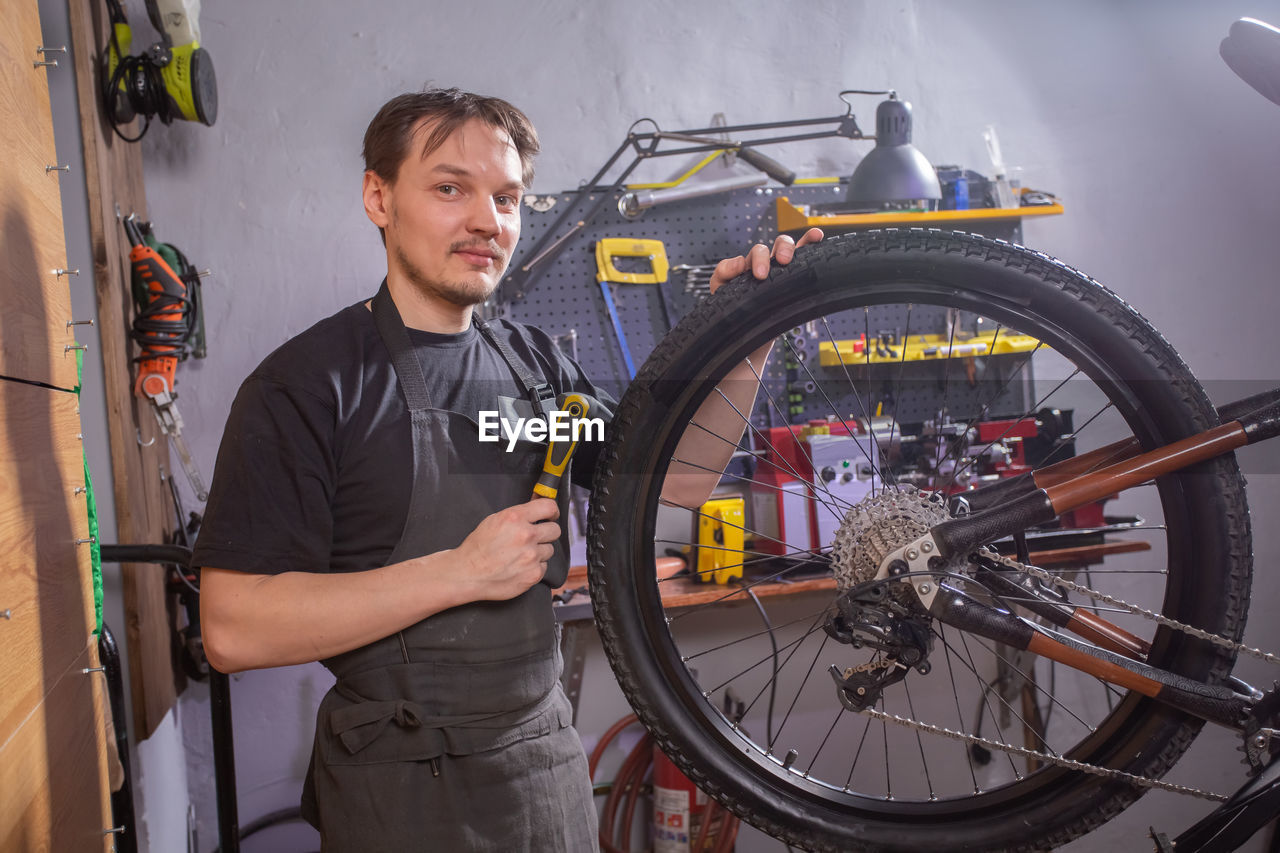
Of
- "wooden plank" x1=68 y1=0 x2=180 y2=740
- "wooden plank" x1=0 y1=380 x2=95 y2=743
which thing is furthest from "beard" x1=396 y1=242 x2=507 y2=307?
"wooden plank" x1=68 y1=0 x2=180 y2=740

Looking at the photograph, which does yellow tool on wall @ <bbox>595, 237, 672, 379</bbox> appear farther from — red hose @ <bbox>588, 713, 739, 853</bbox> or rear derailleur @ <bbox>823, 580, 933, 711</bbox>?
rear derailleur @ <bbox>823, 580, 933, 711</bbox>

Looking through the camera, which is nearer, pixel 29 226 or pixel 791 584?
pixel 29 226

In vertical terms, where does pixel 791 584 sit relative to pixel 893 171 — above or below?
below

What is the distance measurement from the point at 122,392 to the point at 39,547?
3.13 feet

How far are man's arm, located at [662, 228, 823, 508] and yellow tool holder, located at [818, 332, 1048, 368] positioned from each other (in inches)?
34.4

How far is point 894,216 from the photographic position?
6.69 feet

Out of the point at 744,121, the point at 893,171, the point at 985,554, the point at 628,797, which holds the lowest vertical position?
the point at 628,797

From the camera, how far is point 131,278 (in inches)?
69.7

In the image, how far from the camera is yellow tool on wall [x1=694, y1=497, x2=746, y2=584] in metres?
1.98

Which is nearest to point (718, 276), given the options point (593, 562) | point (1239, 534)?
point (593, 562)

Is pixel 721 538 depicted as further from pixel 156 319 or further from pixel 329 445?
pixel 156 319

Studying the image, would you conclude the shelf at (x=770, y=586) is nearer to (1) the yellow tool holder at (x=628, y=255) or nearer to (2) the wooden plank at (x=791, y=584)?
(2) the wooden plank at (x=791, y=584)

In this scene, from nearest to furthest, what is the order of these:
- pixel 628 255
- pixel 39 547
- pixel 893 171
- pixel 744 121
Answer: pixel 39 547
pixel 893 171
pixel 628 255
pixel 744 121

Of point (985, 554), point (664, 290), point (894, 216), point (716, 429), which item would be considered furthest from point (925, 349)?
point (985, 554)
